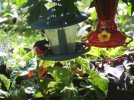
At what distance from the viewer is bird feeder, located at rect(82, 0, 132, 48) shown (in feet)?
7.14

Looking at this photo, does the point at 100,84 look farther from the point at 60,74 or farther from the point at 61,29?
the point at 61,29

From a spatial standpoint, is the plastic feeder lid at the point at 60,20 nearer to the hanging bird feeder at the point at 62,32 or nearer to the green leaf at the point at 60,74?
the hanging bird feeder at the point at 62,32

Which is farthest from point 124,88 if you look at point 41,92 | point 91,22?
point 91,22

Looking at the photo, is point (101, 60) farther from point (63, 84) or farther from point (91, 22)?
point (91, 22)

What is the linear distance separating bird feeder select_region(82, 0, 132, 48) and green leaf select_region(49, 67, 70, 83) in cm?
45

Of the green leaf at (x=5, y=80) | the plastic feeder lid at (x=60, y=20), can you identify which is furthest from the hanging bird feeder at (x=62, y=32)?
the green leaf at (x=5, y=80)

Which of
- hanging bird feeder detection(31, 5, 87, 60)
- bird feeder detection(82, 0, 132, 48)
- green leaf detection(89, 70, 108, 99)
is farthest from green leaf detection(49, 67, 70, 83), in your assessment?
bird feeder detection(82, 0, 132, 48)

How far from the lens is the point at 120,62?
2.80 metres

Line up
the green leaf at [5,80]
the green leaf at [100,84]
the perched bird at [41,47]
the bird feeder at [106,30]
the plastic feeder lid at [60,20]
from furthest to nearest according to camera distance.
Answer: the green leaf at [5,80] → the green leaf at [100,84] → the perched bird at [41,47] → the bird feeder at [106,30] → the plastic feeder lid at [60,20]

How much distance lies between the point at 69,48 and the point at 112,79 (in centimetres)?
54

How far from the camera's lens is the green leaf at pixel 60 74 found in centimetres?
264

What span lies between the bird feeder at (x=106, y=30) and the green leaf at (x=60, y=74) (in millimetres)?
447

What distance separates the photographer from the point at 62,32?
7.39 ft

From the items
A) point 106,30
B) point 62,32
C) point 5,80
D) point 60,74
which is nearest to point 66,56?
point 62,32
